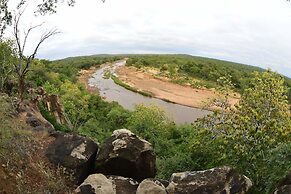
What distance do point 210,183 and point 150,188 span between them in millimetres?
1681

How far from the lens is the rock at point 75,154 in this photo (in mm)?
12203

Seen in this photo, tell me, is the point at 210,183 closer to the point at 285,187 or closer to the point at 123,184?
the point at 123,184

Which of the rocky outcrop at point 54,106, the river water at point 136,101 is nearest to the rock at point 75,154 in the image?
the rocky outcrop at point 54,106

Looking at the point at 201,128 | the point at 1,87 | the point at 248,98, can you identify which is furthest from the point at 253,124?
the point at 1,87

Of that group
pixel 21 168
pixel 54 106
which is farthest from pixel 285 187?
pixel 54 106

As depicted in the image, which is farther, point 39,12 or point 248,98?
point 248,98

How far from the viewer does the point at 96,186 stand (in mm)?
10867

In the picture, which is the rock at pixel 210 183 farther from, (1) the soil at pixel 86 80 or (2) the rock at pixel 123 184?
(1) the soil at pixel 86 80

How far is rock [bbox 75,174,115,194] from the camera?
10.8 m

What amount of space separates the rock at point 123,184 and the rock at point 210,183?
0.99 metres

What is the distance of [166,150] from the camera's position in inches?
939

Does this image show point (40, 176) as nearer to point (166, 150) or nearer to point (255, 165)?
point (255, 165)

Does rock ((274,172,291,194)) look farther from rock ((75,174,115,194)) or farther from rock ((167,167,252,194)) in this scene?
rock ((75,174,115,194))

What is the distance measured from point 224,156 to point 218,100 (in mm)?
3549
